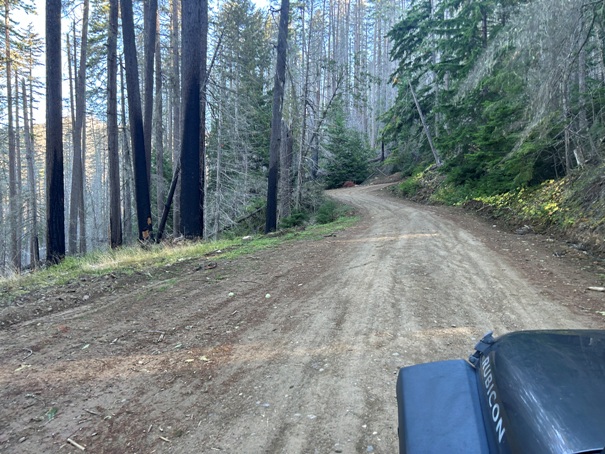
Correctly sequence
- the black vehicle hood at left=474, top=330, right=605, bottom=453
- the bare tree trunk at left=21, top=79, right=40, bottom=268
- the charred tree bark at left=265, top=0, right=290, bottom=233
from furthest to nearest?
the bare tree trunk at left=21, top=79, right=40, bottom=268, the charred tree bark at left=265, top=0, right=290, bottom=233, the black vehicle hood at left=474, top=330, right=605, bottom=453

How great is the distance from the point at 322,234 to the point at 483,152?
294 inches

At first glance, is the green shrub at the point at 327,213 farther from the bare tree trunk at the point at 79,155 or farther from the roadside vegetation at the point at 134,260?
the bare tree trunk at the point at 79,155

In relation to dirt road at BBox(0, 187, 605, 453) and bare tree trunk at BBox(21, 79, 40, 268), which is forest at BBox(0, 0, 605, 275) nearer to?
bare tree trunk at BBox(21, 79, 40, 268)

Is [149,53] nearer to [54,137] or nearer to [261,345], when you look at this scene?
[54,137]

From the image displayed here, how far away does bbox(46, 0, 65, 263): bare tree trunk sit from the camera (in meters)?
11.5

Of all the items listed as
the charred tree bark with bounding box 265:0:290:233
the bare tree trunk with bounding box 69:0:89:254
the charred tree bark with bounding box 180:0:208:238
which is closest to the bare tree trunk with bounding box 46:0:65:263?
the charred tree bark with bounding box 180:0:208:238

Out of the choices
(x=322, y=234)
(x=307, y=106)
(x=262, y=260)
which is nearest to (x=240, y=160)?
(x=307, y=106)

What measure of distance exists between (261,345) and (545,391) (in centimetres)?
334

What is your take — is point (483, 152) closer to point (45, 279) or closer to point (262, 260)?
point (262, 260)

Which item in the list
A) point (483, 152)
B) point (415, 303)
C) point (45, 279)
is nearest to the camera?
point (415, 303)

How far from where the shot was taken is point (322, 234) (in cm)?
1240

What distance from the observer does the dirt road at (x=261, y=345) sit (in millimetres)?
3037

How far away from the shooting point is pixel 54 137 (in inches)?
467

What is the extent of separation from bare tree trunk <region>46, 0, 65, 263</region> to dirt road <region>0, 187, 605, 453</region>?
6.15m
